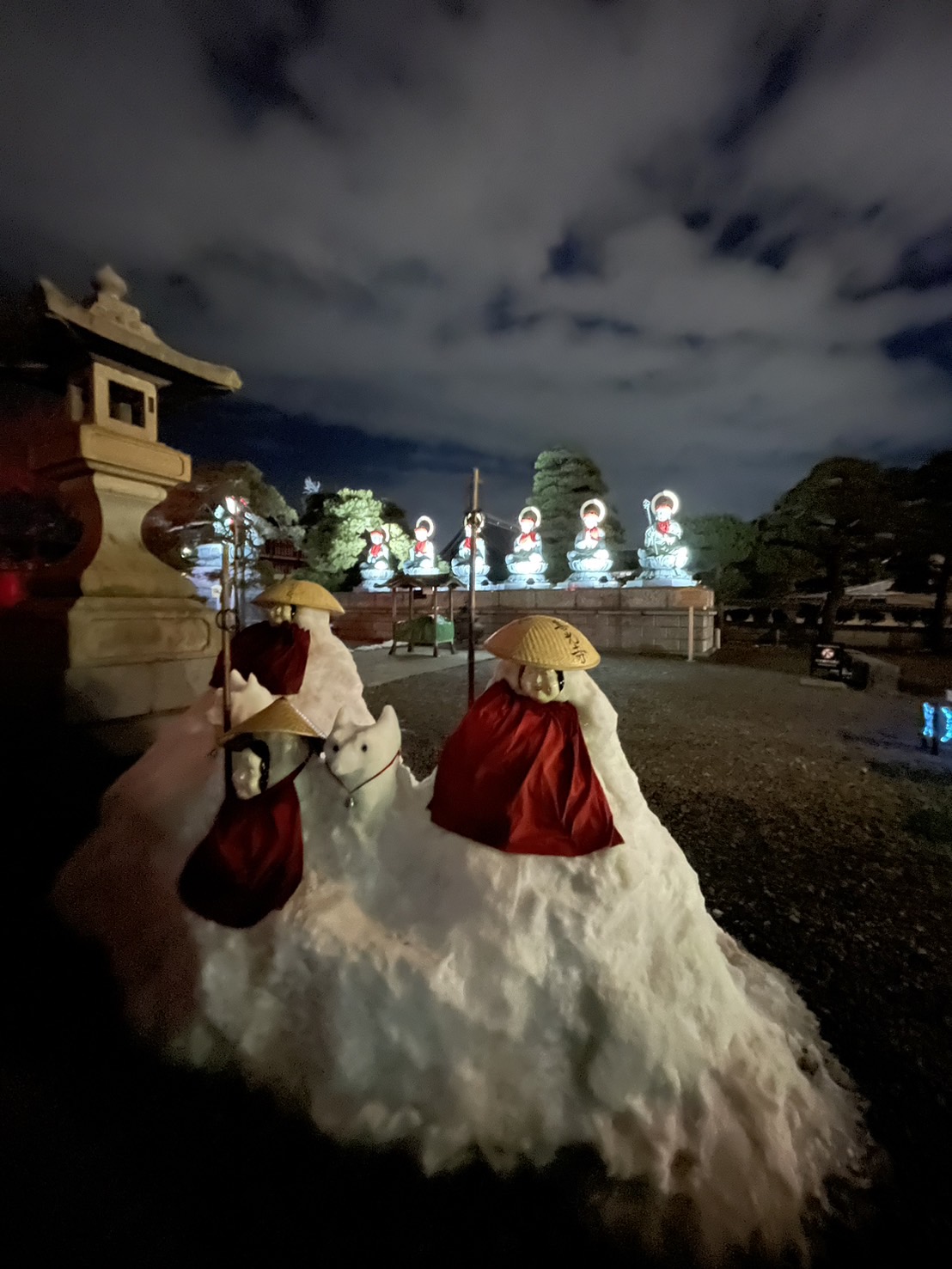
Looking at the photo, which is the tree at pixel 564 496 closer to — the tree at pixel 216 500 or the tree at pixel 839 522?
the tree at pixel 839 522

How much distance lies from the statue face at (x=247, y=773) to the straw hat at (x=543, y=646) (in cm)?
121

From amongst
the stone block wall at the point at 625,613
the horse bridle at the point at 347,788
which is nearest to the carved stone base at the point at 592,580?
the stone block wall at the point at 625,613

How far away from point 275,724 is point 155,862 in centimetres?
118

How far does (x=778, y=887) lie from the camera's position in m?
4.45

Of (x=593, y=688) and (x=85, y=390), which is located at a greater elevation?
(x=85, y=390)

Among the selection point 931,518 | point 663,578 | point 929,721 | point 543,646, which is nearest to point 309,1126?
point 543,646

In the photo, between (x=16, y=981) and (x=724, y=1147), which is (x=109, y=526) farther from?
(x=724, y=1147)

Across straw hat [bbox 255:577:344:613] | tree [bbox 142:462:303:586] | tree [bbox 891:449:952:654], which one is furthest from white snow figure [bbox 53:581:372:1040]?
tree [bbox 891:449:952:654]

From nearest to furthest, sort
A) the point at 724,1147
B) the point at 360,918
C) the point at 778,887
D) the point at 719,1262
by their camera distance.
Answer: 1. the point at 719,1262
2. the point at 724,1147
3. the point at 360,918
4. the point at 778,887

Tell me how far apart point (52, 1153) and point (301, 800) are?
161 cm

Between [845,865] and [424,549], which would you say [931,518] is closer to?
[424,549]

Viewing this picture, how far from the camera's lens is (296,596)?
455 centimetres

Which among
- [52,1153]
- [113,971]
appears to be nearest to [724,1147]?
[52,1153]

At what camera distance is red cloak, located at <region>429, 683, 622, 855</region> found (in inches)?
97.5
